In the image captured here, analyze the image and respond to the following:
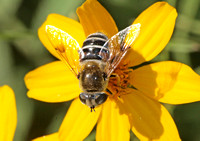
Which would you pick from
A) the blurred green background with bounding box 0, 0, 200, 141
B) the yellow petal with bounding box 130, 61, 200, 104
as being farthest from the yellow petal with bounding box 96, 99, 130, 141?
the blurred green background with bounding box 0, 0, 200, 141

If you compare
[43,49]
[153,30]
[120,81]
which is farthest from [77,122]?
[43,49]

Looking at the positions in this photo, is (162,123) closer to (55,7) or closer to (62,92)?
(62,92)

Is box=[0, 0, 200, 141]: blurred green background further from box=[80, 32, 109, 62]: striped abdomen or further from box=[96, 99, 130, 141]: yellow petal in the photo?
box=[80, 32, 109, 62]: striped abdomen

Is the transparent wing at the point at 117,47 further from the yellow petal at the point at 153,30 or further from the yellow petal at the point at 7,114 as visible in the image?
the yellow petal at the point at 7,114

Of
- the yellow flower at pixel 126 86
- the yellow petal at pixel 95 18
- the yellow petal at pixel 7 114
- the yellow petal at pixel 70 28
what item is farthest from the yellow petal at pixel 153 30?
the yellow petal at pixel 7 114

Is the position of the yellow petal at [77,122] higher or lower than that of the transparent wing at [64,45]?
lower

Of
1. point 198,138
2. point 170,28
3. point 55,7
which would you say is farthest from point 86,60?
point 198,138
